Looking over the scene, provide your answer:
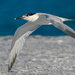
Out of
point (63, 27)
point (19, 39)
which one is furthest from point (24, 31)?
point (63, 27)

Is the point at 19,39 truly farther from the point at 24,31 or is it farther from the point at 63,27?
the point at 63,27

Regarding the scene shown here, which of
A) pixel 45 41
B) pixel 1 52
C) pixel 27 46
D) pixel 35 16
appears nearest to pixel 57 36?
pixel 45 41

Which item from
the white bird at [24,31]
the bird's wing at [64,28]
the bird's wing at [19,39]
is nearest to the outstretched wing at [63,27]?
the bird's wing at [64,28]

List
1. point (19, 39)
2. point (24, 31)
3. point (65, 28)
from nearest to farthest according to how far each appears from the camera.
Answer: point (65, 28), point (19, 39), point (24, 31)

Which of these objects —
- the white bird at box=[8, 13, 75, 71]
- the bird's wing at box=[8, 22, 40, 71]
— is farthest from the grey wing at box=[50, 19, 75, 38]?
the bird's wing at box=[8, 22, 40, 71]

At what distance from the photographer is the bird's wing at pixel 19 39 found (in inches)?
209

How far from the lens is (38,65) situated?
6332mm

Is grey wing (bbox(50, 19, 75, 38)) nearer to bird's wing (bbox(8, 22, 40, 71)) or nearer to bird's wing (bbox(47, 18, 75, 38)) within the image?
bird's wing (bbox(47, 18, 75, 38))

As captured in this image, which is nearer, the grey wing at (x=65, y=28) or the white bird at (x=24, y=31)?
the grey wing at (x=65, y=28)

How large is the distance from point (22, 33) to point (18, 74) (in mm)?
829

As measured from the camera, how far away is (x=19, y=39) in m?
5.50

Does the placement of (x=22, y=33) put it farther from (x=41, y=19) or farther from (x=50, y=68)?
(x=50, y=68)

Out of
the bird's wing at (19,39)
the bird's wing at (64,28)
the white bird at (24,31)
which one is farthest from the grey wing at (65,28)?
the bird's wing at (19,39)

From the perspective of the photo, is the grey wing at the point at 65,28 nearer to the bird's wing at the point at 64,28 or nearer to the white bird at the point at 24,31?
the bird's wing at the point at 64,28
